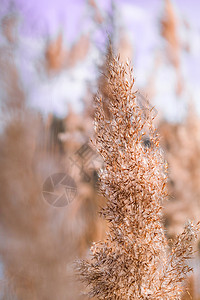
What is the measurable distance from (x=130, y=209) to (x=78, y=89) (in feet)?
4.26

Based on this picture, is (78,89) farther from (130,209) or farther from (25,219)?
(130,209)

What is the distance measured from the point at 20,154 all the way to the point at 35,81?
1.63ft

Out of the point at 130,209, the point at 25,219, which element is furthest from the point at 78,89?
the point at 130,209

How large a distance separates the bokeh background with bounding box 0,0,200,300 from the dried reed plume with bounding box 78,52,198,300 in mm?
404

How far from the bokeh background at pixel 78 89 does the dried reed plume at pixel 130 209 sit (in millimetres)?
404

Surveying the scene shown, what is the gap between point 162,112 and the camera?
273 centimetres

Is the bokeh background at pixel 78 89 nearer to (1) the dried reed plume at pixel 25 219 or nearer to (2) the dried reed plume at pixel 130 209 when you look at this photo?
(1) the dried reed plume at pixel 25 219

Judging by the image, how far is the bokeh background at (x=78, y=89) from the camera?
6.29 ft

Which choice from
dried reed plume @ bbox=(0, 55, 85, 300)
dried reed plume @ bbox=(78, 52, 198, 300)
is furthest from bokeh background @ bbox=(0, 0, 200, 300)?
dried reed plume @ bbox=(78, 52, 198, 300)

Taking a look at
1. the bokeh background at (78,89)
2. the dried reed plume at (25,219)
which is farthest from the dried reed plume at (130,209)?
the dried reed plume at (25,219)

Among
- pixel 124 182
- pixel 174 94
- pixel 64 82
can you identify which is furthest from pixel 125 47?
pixel 124 182

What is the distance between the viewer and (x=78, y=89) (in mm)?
2283

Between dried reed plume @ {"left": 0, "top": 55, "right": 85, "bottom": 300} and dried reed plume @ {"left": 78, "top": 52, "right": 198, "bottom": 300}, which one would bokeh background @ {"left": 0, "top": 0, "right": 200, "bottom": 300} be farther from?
dried reed plume @ {"left": 78, "top": 52, "right": 198, "bottom": 300}

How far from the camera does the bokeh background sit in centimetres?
192
